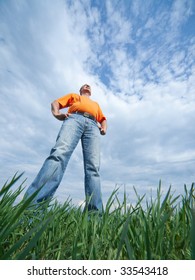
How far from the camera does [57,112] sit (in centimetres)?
340

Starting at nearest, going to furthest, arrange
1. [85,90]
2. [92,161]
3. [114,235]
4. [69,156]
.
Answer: [114,235] < [69,156] < [92,161] < [85,90]

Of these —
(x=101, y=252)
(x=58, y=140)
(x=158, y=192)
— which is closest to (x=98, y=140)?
(x=58, y=140)

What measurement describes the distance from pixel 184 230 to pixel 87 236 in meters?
0.49

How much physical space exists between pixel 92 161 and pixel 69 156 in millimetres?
322

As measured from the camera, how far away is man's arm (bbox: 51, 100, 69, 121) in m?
3.38

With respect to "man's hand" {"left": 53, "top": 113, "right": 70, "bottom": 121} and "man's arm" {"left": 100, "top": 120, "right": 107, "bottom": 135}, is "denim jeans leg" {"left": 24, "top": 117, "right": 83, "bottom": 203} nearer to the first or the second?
"man's hand" {"left": 53, "top": 113, "right": 70, "bottom": 121}

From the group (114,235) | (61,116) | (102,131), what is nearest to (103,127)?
(102,131)

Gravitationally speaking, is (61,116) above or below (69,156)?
above

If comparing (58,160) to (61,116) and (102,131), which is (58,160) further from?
(102,131)

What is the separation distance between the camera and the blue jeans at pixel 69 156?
8.79 ft

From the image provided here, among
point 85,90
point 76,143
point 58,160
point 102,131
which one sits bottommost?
point 58,160

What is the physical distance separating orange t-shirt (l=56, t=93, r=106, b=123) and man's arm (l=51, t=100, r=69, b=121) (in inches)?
3.2

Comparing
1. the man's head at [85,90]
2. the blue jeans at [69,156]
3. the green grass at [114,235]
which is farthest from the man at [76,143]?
the green grass at [114,235]
